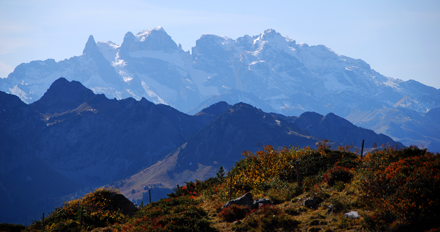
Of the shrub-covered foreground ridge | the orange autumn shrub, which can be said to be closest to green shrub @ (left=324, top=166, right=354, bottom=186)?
the shrub-covered foreground ridge

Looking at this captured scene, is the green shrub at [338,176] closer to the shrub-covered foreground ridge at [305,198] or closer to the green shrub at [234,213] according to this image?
the shrub-covered foreground ridge at [305,198]

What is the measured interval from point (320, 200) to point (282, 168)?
8.02 meters

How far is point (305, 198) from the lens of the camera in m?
25.6

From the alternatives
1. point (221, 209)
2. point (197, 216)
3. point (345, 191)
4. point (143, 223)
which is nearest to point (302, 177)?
point (345, 191)

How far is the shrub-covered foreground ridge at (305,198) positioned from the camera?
1995cm

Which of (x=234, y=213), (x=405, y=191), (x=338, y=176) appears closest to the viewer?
(x=405, y=191)

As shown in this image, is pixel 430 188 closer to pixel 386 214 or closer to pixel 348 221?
pixel 386 214

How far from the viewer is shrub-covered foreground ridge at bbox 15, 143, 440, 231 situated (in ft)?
65.5

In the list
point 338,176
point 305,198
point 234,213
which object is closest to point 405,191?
point 305,198

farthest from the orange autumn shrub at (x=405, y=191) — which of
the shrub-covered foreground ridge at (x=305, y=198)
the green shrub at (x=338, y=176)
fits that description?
the green shrub at (x=338, y=176)

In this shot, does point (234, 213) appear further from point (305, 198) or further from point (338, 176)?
point (338, 176)

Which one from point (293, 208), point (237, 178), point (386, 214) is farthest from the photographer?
point (237, 178)

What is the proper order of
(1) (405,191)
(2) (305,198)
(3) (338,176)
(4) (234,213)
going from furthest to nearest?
(3) (338,176), (2) (305,198), (4) (234,213), (1) (405,191)

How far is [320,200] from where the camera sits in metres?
24.5
